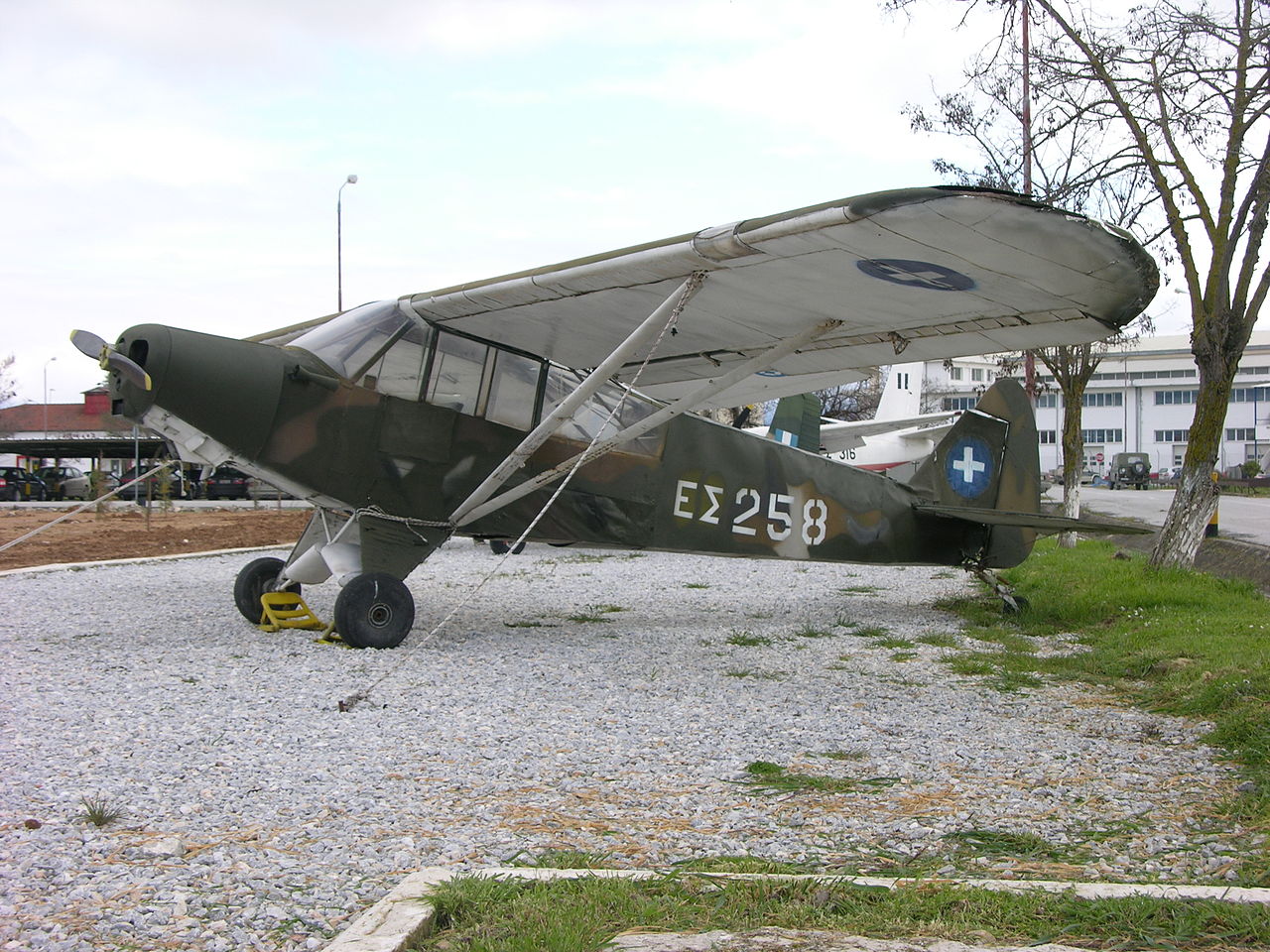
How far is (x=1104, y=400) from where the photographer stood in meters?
84.5

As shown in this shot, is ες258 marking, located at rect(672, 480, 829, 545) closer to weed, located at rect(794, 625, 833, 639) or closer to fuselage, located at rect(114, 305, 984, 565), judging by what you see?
fuselage, located at rect(114, 305, 984, 565)

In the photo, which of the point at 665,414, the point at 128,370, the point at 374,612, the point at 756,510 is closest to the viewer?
the point at 128,370

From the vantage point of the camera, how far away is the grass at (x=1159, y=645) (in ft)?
16.8

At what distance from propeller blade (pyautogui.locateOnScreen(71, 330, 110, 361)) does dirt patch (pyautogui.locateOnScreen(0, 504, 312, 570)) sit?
7.79 metres

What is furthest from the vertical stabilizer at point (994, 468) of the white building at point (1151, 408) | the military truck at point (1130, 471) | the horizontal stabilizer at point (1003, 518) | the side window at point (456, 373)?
the white building at point (1151, 408)

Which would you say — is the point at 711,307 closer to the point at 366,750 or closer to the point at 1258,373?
the point at 366,750

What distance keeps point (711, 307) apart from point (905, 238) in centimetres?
231

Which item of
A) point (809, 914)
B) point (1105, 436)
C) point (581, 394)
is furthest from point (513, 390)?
point (1105, 436)

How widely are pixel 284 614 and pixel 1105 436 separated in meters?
88.1

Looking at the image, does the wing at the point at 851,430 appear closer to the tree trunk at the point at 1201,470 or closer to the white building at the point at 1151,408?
the tree trunk at the point at 1201,470

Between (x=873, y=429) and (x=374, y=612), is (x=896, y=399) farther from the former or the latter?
(x=374, y=612)

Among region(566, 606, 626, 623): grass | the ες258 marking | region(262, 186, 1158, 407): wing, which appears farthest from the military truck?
region(262, 186, 1158, 407): wing

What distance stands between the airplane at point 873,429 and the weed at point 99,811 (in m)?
15.6

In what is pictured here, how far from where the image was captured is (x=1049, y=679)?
22.6ft
